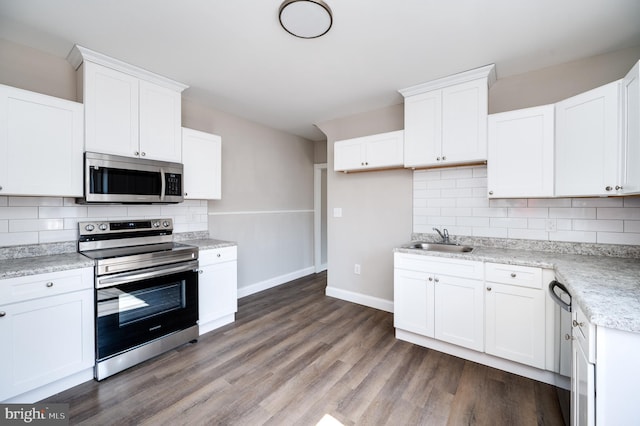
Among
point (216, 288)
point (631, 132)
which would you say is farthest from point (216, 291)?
point (631, 132)

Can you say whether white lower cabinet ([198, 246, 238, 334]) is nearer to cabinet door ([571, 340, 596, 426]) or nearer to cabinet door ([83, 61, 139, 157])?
cabinet door ([83, 61, 139, 157])

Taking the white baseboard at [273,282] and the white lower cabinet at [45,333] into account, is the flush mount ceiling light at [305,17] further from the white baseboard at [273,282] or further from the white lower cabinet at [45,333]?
the white baseboard at [273,282]

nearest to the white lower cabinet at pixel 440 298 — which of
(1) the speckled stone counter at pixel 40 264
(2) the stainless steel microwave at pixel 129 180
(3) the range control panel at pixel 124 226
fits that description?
(2) the stainless steel microwave at pixel 129 180

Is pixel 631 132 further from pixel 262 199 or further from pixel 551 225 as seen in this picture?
pixel 262 199

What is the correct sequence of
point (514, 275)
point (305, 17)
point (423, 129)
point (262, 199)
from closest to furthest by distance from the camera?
1. point (305, 17)
2. point (514, 275)
3. point (423, 129)
4. point (262, 199)

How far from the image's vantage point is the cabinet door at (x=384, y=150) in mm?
2967

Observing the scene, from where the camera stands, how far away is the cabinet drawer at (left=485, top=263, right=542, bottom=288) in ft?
6.60

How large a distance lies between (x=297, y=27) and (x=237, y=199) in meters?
2.48

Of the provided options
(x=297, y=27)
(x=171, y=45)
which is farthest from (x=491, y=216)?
(x=171, y=45)

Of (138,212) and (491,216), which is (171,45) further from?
(491,216)

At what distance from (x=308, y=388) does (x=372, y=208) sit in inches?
88.0

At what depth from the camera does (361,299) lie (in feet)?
12.0

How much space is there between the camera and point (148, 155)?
8.36 ft

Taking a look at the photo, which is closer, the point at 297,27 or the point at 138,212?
the point at 297,27
